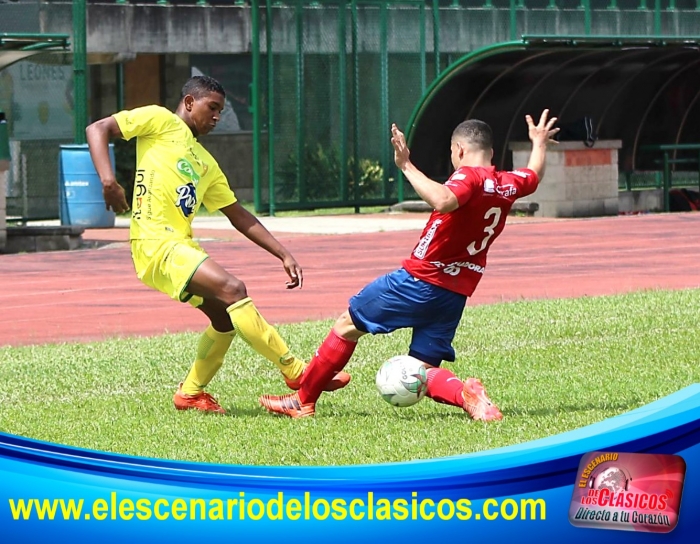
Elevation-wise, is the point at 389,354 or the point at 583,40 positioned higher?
the point at 583,40

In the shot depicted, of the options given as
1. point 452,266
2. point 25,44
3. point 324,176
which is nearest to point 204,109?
point 452,266

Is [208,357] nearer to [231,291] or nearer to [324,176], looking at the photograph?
[231,291]

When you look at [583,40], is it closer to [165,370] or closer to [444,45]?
[444,45]

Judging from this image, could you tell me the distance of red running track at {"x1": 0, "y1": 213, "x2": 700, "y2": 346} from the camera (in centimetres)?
1199

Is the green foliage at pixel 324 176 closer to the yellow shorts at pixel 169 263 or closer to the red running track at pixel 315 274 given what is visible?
the red running track at pixel 315 274

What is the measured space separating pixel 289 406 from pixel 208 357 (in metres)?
0.51

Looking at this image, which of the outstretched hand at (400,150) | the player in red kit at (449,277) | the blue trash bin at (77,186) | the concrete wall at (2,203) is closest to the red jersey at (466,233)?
the player in red kit at (449,277)

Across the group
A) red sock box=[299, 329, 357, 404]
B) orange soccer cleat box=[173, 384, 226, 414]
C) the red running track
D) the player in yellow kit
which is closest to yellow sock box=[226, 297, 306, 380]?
the player in yellow kit

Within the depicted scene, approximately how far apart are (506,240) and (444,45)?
472 inches

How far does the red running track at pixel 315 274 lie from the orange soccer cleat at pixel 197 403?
3.73 m

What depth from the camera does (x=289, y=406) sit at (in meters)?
7.02

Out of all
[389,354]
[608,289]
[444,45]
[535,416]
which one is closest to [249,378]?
[389,354]

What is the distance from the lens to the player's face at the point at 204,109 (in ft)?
22.9

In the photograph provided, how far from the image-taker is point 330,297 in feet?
43.4
